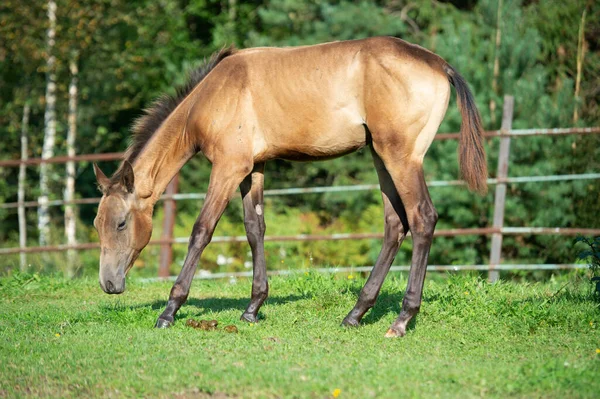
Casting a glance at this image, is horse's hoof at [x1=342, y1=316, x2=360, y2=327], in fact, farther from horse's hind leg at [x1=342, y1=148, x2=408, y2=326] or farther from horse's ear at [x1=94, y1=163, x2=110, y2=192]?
horse's ear at [x1=94, y1=163, x2=110, y2=192]

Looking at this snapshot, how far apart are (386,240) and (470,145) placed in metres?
0.95

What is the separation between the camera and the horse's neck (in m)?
6.32

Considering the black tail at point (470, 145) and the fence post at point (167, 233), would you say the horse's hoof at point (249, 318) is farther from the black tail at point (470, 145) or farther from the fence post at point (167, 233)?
the fence post at point (167, 233)

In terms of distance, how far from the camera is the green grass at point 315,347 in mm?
4219

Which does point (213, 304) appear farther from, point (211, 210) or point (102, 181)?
point (102, 181)

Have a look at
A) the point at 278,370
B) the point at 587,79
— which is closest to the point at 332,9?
the point at 587,79

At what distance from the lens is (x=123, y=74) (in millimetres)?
19031

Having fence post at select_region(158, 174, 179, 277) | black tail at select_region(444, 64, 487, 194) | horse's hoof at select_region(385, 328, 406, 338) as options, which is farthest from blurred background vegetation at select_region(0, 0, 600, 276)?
horse's hoof at select_region(385, 328, 406, 338)

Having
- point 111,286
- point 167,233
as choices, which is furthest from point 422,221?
point 167,233

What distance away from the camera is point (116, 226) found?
20.2 ft

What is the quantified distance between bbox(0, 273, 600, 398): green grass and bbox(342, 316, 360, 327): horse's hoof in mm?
86

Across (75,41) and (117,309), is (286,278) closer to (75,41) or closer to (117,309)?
(117,309)

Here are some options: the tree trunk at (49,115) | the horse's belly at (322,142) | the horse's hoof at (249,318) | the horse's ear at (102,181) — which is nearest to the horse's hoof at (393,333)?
the horse's hoof at (249,318)

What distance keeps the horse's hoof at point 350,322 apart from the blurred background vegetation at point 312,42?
4.58 m
